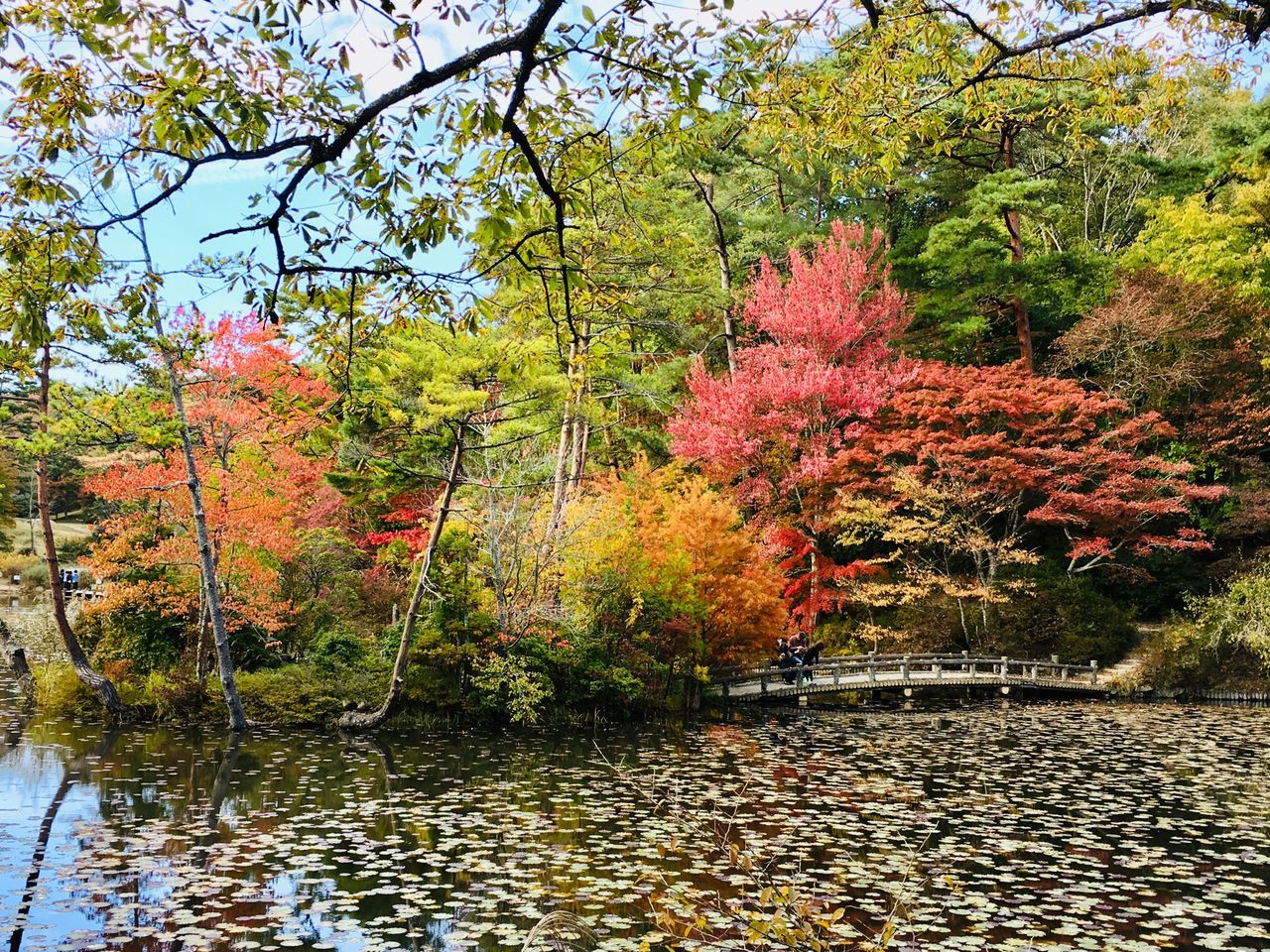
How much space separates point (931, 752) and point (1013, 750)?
1307 mm

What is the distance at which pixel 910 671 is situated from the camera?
777 inches

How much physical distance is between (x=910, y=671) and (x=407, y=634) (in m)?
11.2

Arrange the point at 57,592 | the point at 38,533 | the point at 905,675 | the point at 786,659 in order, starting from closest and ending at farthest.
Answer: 1. the point at 57,592
2. the point at 905,675
3. the point at 786,659
4. the point at 38,533

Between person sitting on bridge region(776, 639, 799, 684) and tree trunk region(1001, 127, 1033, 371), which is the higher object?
tree trunk region(1001, 127, 1033, 371)

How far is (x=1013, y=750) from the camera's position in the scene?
1366cm

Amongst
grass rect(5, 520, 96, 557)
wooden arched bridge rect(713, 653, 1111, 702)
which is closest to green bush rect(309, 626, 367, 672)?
wooden arched bridge rect(713, 653, 1111, 702)

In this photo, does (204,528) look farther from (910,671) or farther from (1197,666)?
(1197,666)

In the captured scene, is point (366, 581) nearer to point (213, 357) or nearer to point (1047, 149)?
point (213, 357)

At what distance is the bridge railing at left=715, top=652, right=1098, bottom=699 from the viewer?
18.6 metres

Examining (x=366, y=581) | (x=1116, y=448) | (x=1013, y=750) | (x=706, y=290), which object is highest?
(x=706, y=290)

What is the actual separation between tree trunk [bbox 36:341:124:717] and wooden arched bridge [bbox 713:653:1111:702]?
34.2 ft

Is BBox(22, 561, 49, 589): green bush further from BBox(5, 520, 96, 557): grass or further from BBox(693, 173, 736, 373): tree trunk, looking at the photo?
BBox(693, 173, 736, 373): tree trunk

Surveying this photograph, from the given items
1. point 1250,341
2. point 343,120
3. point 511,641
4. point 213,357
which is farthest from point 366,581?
point 1250,341

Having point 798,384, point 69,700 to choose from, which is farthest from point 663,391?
point 69,700
